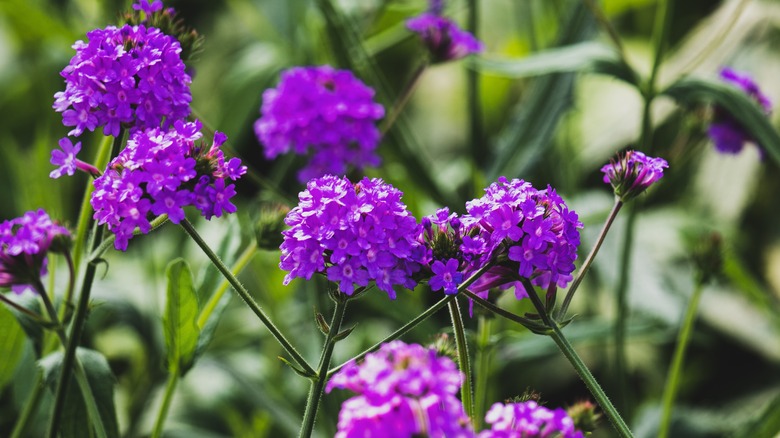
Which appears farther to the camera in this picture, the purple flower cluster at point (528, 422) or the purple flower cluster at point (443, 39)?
the purple flower cluster at point (443, 39)

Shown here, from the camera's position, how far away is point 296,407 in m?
2.56

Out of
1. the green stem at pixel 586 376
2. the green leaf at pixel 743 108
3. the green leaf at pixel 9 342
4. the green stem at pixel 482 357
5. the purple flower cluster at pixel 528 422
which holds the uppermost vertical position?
the green leaf at pixel 743 108

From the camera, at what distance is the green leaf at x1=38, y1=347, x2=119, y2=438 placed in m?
1.47

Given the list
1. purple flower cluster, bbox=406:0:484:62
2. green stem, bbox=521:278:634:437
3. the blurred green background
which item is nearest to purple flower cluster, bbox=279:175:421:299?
green stem, bbox=521:278:634:437

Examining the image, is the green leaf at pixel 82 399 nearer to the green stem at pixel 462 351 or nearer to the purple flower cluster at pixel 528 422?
the green stem at pixel 462 351

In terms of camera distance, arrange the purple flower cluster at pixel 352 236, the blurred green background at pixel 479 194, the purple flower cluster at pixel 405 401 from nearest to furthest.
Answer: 1. the purple flower cluster at pixel 405 401
2. the purple flower cluster at pixel 352 236
3. the blurred green background at pixel 479 194

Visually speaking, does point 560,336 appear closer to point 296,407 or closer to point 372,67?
point 372,67

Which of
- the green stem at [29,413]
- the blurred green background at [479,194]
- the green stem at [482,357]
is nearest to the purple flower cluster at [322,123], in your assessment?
the blurred green background at [479,194]

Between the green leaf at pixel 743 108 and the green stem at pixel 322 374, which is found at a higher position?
the green leaf at pixel 743 108

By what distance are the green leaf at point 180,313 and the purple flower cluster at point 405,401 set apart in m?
0.57

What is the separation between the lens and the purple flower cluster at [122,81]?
1.29 m

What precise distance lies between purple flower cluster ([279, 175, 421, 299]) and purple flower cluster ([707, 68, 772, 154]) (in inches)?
42.9

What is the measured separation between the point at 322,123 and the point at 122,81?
2.24 feet

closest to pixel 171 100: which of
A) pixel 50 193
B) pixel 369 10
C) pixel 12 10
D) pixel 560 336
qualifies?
pixel 560 336
